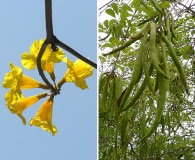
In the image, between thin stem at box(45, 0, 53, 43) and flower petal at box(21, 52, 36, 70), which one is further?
flower petal at box(21, 52, 36, 70)

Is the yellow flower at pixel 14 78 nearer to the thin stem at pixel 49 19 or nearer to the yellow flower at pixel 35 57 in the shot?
the yellow flower at pixel 35 57

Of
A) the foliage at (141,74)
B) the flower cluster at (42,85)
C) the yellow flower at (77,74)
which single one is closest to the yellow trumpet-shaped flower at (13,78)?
the flower cluster at (42,85)

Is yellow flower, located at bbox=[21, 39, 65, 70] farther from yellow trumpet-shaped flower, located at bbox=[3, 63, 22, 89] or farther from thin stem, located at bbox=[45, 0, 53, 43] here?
thin stem, located at bbox=[45, 0, 53, 43]

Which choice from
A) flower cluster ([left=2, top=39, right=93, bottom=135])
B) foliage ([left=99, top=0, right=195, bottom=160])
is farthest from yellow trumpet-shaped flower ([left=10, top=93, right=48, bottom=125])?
foliage ([left=99, top=0, right=195, bottom=160])

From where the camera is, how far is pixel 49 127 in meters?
0.88

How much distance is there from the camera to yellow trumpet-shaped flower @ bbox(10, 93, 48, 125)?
87cm

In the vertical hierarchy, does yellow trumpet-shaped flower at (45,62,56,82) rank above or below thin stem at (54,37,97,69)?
above

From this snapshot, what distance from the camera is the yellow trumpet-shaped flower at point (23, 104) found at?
869 millimetres

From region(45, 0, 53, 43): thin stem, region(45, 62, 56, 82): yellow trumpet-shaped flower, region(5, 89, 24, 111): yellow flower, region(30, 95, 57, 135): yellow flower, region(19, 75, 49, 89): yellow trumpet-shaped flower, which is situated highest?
region(45, 62, 56, 82): yellow trumpet-shaped flower

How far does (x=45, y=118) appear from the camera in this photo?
2.94 ft

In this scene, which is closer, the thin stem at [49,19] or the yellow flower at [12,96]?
the thin stem at [49,19]

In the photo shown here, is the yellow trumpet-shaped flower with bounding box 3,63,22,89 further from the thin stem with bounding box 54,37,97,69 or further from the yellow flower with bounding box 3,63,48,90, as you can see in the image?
the thin stem with bounding box 54,37,97,69

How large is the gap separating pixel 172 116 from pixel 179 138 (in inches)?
23.7

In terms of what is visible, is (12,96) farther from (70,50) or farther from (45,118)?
(70,50)
